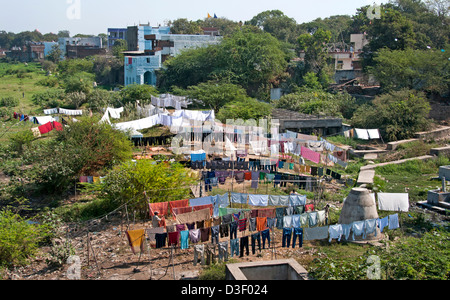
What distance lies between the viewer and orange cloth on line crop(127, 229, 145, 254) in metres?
11.0

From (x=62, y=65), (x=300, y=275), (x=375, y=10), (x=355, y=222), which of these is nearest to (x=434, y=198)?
(x=355, y=222)

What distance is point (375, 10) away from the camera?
37.5 meters

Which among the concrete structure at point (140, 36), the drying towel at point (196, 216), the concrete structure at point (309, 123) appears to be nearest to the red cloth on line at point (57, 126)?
the drying towel at point (196, 216)

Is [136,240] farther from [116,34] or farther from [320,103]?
[116,34]

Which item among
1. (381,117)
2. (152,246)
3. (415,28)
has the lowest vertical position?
(152,246)

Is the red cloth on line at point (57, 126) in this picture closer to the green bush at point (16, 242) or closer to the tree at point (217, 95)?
the green bush at point (16, 242)

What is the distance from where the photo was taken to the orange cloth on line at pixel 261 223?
1216cm

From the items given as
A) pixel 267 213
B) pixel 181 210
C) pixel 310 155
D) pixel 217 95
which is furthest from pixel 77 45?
pixel 267 213

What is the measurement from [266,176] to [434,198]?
214 inches

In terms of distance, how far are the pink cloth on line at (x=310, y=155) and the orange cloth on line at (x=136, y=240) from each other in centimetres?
967

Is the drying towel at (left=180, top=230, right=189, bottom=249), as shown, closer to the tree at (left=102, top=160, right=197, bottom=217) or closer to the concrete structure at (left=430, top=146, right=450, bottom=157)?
the tree at (left=102, top=160, right=197, bottom=217)

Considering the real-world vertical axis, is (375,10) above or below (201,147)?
above

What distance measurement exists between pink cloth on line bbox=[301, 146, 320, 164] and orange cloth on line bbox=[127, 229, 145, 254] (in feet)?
31.7

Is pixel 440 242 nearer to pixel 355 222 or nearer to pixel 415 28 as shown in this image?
pixel 355 222
